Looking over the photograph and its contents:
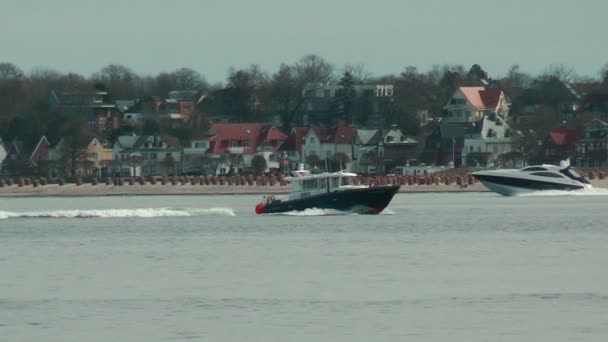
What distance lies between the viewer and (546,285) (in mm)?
48812

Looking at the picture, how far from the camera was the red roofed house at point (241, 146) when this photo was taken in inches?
6900

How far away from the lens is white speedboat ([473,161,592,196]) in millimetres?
107500

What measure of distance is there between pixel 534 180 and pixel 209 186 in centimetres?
3848

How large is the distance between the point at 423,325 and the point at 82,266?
19.2 metres

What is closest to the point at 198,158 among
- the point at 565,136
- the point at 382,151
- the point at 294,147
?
the point at 294,147

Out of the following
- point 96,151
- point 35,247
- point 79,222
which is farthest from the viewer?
point 96,151

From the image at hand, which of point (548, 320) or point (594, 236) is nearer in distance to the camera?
point (548, 320)

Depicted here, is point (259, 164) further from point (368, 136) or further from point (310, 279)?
point (310, 279)

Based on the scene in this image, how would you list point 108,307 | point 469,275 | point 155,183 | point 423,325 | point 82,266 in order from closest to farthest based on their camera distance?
point 423,325 < point 108,307 < point 469,275 < point 82,266 < point 155,183

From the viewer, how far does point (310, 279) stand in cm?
5188

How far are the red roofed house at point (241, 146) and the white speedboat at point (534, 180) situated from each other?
65.0 meters

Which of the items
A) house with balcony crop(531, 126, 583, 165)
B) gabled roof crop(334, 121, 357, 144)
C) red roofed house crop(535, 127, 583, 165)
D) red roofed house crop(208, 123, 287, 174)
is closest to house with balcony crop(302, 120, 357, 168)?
gabled roof crop(334, 121, 357, 144)

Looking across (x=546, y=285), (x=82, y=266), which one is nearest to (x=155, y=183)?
(x=82, y=266)

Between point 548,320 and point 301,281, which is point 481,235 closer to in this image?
point 301,281
